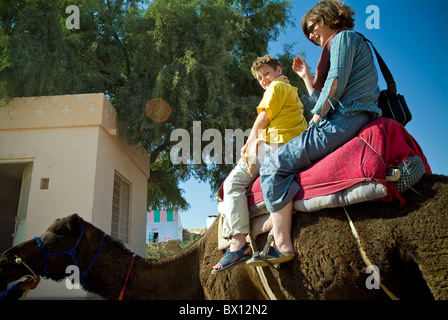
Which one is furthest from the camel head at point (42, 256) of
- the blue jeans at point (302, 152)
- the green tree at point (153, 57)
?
the green tree at point (153, 57)

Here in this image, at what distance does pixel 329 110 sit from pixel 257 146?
2.43 feet

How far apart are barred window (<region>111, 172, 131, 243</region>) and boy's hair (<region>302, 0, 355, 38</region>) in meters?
8.19

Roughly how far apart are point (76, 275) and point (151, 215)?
28086 mm

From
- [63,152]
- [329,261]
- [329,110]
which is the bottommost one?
[329,261]

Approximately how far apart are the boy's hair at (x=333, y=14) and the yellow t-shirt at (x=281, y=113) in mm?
643

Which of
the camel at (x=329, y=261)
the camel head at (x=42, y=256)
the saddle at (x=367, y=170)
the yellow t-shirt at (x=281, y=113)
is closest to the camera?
the camel at (x=329, y=261)

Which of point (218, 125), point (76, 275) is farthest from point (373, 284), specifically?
point (218, 125)

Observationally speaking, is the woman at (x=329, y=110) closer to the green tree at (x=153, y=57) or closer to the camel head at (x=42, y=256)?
the camel head at (x=42, y=256)

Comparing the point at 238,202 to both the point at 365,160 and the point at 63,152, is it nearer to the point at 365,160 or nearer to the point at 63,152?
the point at 365,160

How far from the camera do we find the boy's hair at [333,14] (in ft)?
9.23

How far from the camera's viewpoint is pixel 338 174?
100.0 inches

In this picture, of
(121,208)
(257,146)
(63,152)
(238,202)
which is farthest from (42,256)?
(121,208)

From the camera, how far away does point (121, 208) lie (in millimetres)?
10250

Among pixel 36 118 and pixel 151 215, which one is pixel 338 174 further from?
pixel 151 215
